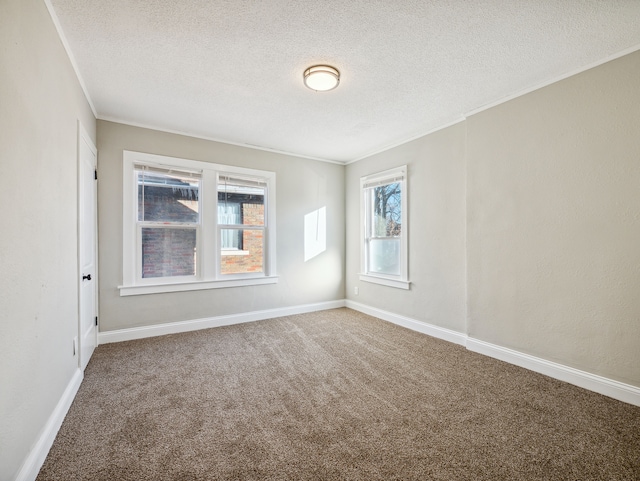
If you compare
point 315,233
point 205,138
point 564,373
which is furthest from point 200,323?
point 564,373

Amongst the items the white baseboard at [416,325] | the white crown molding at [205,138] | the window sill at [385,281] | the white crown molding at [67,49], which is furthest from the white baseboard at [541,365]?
the white crown molding at [67,49]

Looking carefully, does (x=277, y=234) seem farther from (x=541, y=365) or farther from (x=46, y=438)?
(x=541, y=365)

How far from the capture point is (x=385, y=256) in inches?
178

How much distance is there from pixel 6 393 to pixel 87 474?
61 cm

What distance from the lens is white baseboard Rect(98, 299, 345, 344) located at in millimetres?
3428

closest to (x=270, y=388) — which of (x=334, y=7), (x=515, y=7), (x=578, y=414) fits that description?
(x=578, y=414)

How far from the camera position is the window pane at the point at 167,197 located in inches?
143

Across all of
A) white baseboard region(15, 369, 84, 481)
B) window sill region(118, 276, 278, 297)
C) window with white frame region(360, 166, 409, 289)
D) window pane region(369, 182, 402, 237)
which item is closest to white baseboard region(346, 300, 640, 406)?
window with white frame region(360, 166, 409, 289)

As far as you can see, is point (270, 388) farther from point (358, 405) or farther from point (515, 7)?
point (515, 7)

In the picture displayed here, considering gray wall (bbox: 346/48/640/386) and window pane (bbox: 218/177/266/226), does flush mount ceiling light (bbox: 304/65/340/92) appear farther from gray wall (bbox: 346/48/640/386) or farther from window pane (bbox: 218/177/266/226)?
window pane (bbox: 218/177/266/226)

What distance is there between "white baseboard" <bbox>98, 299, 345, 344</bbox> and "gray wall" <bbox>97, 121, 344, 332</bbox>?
2.4 inches

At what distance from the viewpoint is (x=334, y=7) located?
1.80 metres

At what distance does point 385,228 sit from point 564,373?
8.61 feet

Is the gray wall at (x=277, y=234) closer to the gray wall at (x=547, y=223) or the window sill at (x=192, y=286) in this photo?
the window sill at (x=192, y=286)
